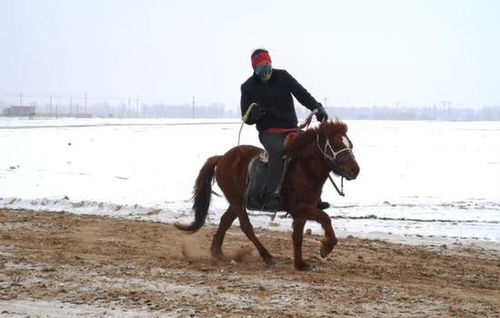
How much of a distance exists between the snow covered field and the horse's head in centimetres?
402

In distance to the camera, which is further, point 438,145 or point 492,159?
point 438,145

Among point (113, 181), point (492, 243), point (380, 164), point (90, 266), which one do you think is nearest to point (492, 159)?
point (380, 164)

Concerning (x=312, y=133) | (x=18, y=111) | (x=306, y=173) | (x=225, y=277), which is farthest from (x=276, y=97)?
(x=18, y=111)

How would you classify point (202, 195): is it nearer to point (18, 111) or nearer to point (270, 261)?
point (270, 261)

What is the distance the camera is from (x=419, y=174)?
24.0 metres

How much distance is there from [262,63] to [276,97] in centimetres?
51

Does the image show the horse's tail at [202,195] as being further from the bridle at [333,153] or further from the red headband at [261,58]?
the bridle at [333,153]

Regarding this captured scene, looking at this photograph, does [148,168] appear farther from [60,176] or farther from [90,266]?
[90,266]

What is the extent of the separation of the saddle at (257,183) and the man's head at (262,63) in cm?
107

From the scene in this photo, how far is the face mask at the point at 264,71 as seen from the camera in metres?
8.94

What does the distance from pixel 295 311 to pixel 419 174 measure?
60.7 feet

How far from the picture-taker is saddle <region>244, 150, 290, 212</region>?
8844 mm

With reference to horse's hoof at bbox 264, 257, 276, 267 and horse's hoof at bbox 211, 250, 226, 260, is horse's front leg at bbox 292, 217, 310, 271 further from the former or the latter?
horse's hoof at bbox 211, 250, 226, 260

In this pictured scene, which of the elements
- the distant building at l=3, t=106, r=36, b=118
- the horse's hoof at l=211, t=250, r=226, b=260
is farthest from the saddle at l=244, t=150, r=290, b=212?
the distant building at l=3, t=106, r=36, b=118
